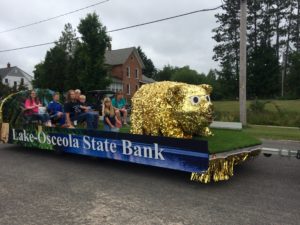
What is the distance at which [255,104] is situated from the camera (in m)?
20.8

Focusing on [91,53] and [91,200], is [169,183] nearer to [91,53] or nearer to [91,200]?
[91,200]

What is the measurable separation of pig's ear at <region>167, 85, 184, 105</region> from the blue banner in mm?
1292

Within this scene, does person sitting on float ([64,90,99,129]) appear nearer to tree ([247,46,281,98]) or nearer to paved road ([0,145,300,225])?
paved road ([0,145,300,225])

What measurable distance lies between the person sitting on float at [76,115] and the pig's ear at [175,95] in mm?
2595

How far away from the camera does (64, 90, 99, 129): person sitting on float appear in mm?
8930

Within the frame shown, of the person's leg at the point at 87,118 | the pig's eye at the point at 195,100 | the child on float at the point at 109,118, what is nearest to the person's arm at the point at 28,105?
the person's leg at the point at 87,118

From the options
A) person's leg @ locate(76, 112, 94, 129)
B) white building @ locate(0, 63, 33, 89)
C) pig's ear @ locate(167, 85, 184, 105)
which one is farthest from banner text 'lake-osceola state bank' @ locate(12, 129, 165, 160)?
white building @ locate(0, 63, 33, 89)

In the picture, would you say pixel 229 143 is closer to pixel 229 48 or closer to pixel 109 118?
pixel 109 118

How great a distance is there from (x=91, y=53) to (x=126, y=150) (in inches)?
874

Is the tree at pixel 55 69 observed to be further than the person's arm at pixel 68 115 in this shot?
Yes

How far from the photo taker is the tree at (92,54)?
2741 centimetres

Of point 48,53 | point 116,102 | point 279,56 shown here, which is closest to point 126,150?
point 116,102

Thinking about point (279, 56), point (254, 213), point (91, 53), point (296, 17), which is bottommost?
point (254, 213)

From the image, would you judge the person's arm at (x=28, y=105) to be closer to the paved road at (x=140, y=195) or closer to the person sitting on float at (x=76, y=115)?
the person sitting on float at (x=76, y=115)
